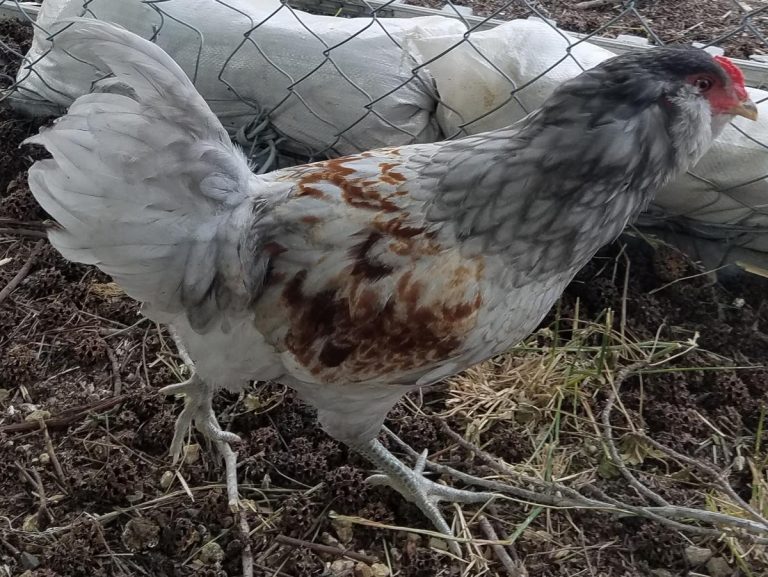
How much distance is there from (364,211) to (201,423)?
78 cm

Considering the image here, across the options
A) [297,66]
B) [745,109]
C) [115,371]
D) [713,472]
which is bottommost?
[115,371]

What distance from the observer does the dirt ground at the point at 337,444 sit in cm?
161

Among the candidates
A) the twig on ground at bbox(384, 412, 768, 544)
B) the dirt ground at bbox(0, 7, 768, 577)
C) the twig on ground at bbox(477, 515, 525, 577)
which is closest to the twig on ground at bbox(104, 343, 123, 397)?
the dirt ground at bbox(0, 7, 768, 577)

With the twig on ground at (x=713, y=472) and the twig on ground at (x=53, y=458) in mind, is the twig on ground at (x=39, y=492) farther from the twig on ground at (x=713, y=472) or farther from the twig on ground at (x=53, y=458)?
the twig on ground at (x=713, y=472)

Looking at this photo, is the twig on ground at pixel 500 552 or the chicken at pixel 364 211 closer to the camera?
the chicken at pixel 364 211

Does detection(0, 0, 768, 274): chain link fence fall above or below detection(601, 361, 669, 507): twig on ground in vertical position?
above

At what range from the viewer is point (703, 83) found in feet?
3.89

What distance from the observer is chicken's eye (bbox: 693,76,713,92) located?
118 centimetres

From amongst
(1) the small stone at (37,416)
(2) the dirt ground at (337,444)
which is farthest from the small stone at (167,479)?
(1) the small stone at (37,416)

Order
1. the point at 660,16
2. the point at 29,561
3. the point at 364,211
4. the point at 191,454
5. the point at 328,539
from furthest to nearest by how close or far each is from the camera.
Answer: the point at 660,16 < the point at 191,454 < the point at 328,539 < the point at 29,561 < the point at 364,211

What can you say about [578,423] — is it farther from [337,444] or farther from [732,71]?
[732,71]

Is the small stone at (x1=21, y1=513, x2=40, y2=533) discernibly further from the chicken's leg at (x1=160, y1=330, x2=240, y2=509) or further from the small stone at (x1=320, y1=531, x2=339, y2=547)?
the small stone at (x1=320, y1=531, x2=339, y2=547)

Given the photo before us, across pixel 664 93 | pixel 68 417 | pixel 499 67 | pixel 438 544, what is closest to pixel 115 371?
pixel 68 417

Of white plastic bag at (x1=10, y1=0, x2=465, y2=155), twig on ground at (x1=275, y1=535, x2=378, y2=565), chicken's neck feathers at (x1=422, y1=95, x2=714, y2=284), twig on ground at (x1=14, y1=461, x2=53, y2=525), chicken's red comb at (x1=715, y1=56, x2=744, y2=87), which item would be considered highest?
chicken's red comb at (x1=715, y1=56, x2=744, y2=87)
